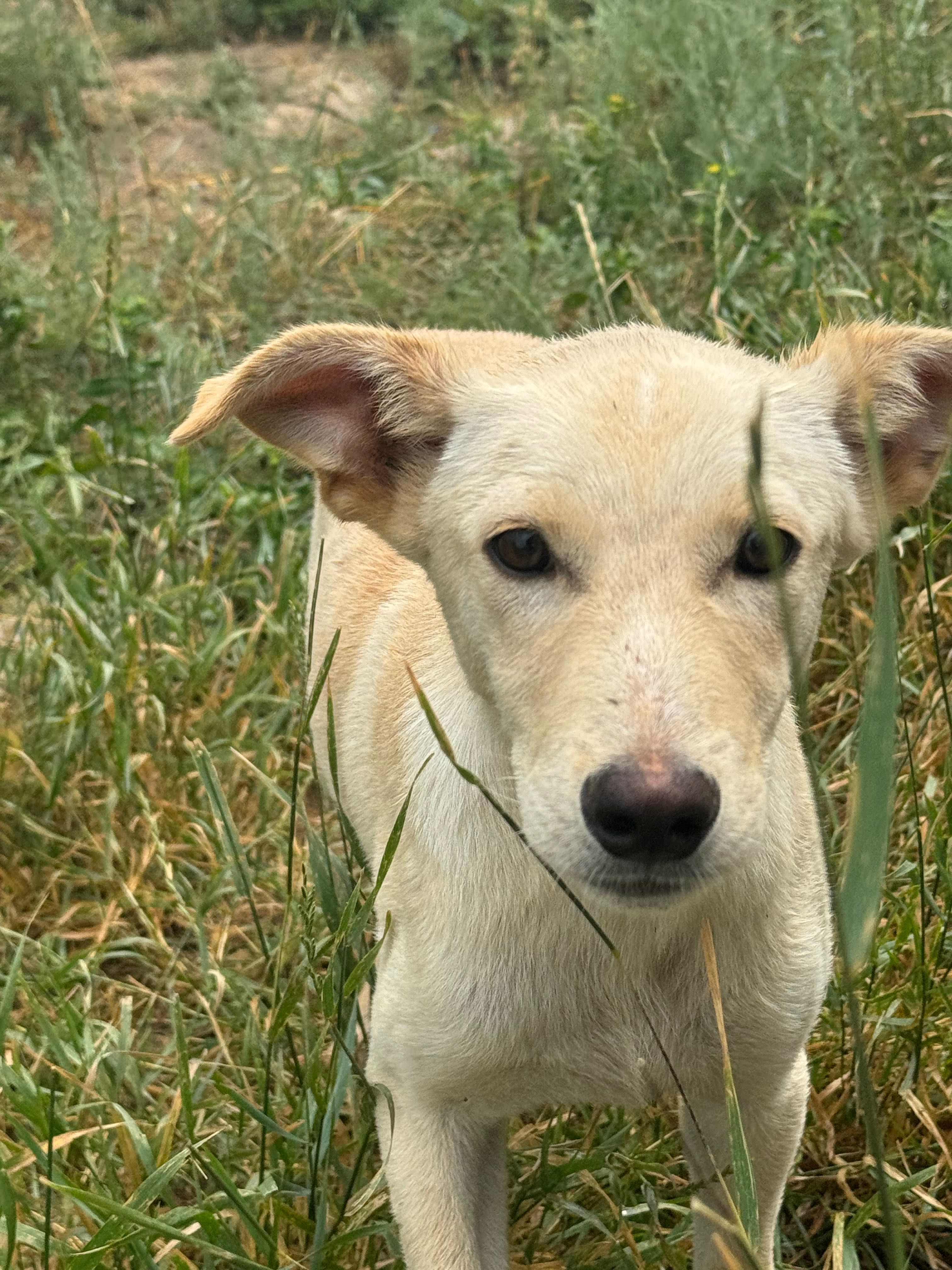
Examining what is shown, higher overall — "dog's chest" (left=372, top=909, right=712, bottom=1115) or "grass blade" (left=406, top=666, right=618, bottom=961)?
"grass blade" (left=406, top=666, right=618, bottom=961)

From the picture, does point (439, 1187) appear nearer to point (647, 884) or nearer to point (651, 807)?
point (647, 884)

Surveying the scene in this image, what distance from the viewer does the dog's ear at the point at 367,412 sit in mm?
Answer: 2479

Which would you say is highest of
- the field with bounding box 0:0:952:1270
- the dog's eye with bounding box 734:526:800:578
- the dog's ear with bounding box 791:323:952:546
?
the dog's eye with bounding box 734:526:800:578

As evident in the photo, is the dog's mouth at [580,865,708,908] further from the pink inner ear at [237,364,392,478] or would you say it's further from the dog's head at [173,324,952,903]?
the pink inner ear at [237,364,392,478]

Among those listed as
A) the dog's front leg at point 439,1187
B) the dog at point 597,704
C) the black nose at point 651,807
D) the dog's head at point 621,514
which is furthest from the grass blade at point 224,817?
the black nose at point 651,807

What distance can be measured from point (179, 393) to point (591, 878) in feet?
13.2

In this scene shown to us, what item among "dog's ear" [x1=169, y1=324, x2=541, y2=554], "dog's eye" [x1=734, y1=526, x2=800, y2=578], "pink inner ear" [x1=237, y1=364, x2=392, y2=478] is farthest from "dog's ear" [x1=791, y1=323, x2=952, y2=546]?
"pink inner ear" [x1=237, y1=364, x2=392, y2=478]

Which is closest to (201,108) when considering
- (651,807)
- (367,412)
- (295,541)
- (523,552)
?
(295,541)

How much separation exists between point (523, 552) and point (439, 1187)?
1.16 metres

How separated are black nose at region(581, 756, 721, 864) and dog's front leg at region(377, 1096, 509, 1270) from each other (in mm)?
888

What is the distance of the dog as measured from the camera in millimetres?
1891

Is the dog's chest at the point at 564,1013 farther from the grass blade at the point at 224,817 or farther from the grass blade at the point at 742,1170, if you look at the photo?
the grass blade at the point at 224,817

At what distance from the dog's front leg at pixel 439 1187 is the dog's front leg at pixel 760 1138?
387mm

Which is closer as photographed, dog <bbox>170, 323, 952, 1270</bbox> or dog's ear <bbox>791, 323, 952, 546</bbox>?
dog <bbox>170, 323, 952, 1270</bbox>
